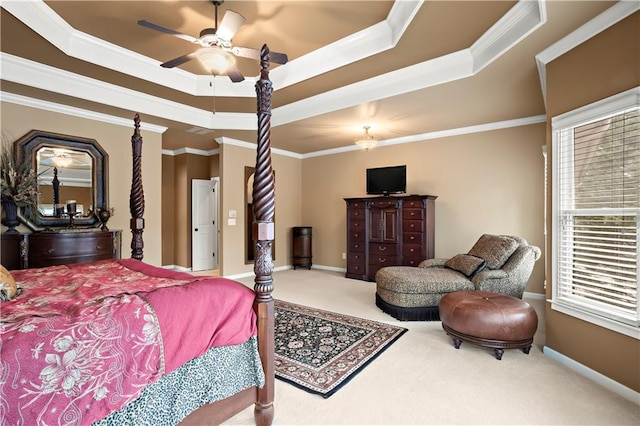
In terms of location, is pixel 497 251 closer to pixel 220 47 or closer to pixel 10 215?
pixel 220 47

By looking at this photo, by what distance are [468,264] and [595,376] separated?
163cm

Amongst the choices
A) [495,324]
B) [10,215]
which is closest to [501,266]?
[495,324]

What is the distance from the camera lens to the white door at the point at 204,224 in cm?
711

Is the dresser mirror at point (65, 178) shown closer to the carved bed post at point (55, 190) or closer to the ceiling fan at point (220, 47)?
the carved bed post at point (55, 190)

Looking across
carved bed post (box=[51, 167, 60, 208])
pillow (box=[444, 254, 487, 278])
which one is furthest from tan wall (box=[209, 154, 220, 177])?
pillow (box=[444, 254, 487, 278])

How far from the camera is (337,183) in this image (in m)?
7.02

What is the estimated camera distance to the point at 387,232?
224 inches

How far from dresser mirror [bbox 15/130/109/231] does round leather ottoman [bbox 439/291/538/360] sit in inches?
185

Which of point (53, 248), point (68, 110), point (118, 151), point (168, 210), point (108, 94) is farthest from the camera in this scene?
point (168, 210)

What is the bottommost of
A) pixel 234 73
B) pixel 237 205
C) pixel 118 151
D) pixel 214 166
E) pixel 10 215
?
pixel 10 215

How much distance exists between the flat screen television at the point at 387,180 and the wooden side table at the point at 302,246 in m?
1.80

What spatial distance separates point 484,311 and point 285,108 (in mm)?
3820

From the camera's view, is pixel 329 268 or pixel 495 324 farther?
pixel 329 268

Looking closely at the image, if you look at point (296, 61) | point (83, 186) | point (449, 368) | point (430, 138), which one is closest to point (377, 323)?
point (449, 368)
